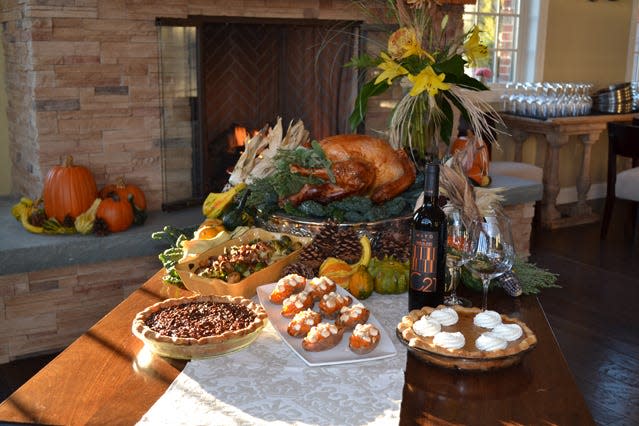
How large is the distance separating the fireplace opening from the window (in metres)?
1.91

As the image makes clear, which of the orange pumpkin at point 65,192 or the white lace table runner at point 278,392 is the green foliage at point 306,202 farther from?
the orange pumpkin at point 65,192

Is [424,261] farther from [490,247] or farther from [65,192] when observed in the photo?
[65,192]

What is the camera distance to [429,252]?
1540 mm

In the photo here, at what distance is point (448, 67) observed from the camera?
2.10m

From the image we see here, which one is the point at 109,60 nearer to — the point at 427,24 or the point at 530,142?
the point at 427,24

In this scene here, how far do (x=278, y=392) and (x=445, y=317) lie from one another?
1.28ft

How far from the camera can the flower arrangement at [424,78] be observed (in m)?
2.06

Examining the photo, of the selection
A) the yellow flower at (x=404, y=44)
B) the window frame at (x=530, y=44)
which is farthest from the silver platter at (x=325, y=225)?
the window frame at (x=530, y=44)

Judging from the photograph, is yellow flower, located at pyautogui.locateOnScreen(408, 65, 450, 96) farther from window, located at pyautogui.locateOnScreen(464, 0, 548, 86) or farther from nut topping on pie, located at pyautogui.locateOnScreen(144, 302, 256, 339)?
window, located at pyautogui.locateOnScreen(464, 0, 548, 86)

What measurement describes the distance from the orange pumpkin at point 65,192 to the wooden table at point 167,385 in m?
1.84

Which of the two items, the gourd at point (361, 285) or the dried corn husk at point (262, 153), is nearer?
the gourd at point (361, 285)

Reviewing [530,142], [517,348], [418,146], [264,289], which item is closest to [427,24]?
[418,146]

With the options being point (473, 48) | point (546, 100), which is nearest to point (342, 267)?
point (473, 48)

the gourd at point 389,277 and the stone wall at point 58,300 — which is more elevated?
the gourd at point 389,277
